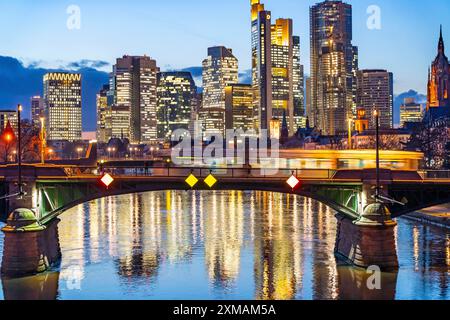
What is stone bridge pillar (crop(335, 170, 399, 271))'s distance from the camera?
5825 centimetres

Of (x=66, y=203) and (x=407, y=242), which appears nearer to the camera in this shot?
(x=66, y=203)

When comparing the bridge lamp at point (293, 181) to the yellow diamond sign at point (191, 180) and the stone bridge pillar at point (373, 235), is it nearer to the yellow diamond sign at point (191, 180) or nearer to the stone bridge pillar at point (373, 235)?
the stone bridge pillar at point (373, 235)

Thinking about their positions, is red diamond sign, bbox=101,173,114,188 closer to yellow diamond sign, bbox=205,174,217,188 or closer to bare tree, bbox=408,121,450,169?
yellow diamond sign, bbox=205,174,217,188

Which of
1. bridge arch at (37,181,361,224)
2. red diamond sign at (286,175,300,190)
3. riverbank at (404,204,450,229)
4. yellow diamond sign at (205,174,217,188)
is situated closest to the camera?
red diamond sign at (286,175,300,190)

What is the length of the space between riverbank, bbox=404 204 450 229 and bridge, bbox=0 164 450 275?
26612mm

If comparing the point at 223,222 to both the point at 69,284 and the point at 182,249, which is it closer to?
the point at 182,249

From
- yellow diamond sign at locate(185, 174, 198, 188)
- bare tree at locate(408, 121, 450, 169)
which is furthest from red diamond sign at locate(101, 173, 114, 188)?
bare tree at locate(408, 121, 450, 169)

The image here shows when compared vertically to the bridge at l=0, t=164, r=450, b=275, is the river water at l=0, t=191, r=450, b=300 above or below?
below

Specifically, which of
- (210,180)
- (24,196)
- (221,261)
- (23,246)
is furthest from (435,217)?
(23,246)

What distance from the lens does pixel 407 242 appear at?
73562 millimetres

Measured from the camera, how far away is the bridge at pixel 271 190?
192 ft

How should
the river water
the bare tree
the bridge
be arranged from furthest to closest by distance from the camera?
the bare tree → the bridge → the river water

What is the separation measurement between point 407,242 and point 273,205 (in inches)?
1800

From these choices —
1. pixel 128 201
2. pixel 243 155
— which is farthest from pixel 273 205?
pixel 128 201
